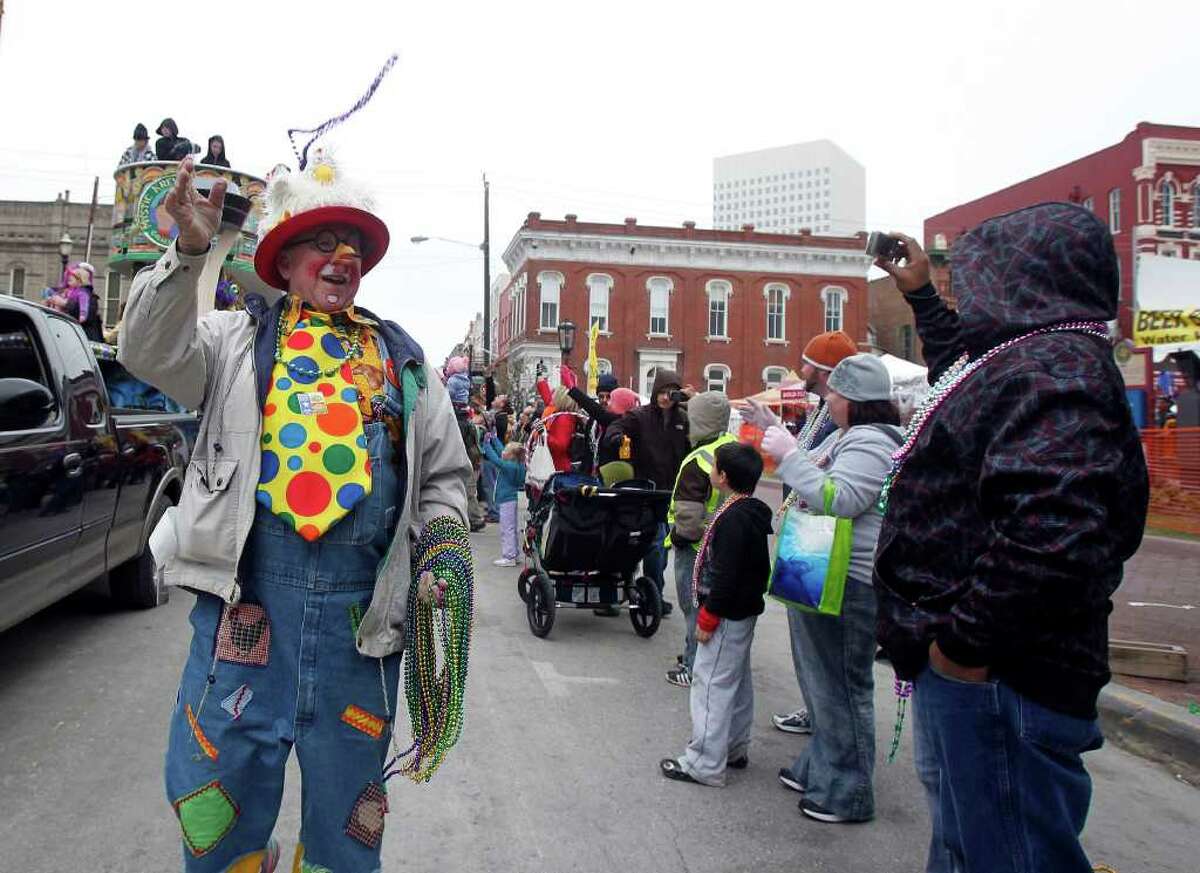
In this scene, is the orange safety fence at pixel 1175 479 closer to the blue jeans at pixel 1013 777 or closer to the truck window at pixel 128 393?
the truck window at pixel 128 393

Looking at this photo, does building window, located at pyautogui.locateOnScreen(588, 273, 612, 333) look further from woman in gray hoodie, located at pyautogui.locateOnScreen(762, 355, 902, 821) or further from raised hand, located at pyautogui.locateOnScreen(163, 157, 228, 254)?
raised hand, located at pyautogui.locateOnScreen(163, 157, 228, 254)

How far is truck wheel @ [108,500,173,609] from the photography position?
648 cm

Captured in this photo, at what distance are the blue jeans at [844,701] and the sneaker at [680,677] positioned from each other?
1853 millimetres

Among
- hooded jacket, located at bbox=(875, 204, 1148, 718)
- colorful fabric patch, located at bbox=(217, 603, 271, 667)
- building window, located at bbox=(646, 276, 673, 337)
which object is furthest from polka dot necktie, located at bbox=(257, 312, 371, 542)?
building window, located at bbox=(646, 276, 673, 337)

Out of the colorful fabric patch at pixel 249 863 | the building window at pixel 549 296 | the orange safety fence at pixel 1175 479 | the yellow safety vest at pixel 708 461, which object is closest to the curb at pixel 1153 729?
the yellow safety vest at pixel 708 461

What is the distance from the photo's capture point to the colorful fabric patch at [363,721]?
7.46 feet

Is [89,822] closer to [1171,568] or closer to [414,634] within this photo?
[414,634]

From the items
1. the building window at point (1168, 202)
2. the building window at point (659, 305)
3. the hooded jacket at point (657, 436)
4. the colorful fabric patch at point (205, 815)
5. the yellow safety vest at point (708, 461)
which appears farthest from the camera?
the building window at point (659, 305)

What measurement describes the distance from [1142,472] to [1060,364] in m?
0.28

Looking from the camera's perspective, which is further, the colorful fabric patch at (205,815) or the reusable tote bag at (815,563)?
the reusable tote bag at (815,563)

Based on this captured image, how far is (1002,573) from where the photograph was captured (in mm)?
1734

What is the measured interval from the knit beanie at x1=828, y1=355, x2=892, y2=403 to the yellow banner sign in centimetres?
1403

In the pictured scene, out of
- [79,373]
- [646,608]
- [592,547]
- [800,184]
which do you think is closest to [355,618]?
[79,373]

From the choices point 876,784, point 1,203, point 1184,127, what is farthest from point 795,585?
point 1,203
